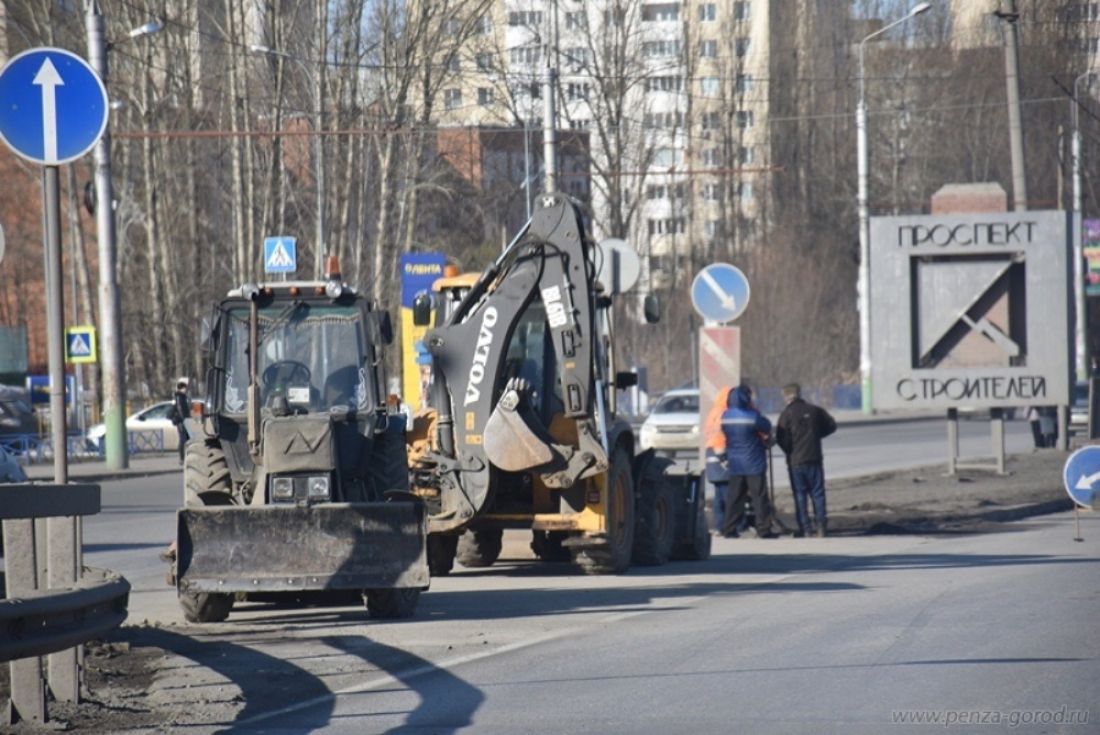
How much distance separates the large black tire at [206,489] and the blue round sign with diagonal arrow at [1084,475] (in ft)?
31.5

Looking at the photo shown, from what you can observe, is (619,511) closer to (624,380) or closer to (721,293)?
(624,380)

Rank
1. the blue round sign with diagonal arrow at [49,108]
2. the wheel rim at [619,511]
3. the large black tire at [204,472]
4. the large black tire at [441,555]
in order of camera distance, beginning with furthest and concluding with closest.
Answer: the large black tire at [441,555], the wheel rim at [619,511], the large black tire at [204,472], the blue round sign with diagonal arrow at [49,108]

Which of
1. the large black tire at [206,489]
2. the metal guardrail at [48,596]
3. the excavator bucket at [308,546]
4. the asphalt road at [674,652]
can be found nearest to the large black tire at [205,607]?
the large black tire at [206,489]

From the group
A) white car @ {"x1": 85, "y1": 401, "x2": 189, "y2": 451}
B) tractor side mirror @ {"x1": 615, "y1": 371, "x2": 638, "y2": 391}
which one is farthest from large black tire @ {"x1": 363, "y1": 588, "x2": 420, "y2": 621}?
white car @ {"x1": 85, "y1": 401, "x2": 189, "y2": 451}

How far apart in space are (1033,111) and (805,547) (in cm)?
3542

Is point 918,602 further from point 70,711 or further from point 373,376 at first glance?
point 70,711

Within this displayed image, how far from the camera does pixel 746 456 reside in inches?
738

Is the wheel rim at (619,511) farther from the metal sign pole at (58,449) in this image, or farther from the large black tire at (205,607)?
the metal sign pole at (58,449)

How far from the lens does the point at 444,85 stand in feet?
151

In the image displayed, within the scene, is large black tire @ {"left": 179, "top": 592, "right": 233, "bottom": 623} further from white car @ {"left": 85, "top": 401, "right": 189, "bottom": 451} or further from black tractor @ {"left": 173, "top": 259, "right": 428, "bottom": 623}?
white car @ {"left": 85, "top": 401, "right": 189, "bottom": 451}

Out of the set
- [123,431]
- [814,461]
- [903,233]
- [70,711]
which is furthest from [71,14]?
[70,711]

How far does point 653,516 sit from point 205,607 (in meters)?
5.37

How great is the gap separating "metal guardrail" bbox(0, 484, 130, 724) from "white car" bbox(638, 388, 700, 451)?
28419 millimetres

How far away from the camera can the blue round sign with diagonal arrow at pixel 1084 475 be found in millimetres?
17859
